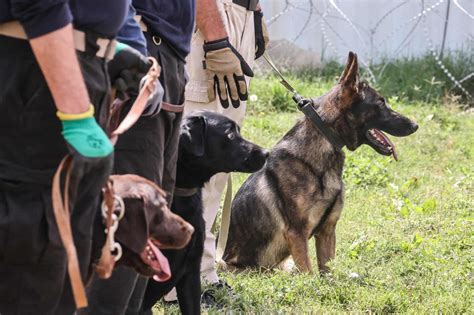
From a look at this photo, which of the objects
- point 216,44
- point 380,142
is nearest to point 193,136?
point 216,44

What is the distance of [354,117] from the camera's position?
228 inches

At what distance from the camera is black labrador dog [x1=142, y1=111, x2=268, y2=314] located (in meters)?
3.87

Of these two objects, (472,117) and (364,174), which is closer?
(364,174)

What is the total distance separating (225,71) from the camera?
425 cm

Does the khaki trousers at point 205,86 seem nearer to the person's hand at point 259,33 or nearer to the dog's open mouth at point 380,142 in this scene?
the person's hand at point 259,33

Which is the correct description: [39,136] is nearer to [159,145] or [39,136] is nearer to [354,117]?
[159,145]

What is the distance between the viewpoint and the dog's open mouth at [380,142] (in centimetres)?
582

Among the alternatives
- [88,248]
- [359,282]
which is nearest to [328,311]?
[359,282]

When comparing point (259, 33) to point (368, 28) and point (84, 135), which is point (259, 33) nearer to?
point (84, 135)

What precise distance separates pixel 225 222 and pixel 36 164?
2.69 metres

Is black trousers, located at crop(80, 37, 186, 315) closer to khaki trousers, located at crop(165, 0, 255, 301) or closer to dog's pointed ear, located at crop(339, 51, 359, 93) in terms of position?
khaki trousers, located at crop(165, 0, 255, 301)

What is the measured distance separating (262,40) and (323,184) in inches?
44.1

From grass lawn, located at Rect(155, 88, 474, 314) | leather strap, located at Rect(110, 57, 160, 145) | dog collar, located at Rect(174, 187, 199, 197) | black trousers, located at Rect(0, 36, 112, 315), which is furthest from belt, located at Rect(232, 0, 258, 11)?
black trousers, located at Rect(0, 36, 112, 315)

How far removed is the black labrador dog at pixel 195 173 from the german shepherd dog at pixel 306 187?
1.29 m
